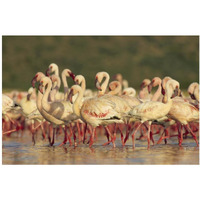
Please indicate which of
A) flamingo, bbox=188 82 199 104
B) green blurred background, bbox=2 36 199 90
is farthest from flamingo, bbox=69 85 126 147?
green blurred background, bbox=2 36 199 90

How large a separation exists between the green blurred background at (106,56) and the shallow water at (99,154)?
59609 millimetres

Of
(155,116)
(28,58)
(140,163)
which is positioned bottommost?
(140,163)

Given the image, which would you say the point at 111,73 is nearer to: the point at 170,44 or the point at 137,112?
the point at 170,44

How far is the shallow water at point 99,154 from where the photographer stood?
406 inches

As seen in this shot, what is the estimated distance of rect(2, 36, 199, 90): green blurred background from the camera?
75.8 meters

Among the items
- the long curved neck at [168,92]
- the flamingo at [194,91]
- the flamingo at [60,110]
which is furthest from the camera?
the flamingo at [194,91]

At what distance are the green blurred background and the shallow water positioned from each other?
59.6 meters

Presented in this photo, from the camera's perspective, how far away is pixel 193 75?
77688mm

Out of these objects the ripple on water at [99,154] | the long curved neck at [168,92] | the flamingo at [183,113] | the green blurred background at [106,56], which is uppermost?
the green blurred background at [106,56]

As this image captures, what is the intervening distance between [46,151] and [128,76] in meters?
64.4

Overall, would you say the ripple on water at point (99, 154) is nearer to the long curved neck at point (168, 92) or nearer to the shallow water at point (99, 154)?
the shallow water at point (99, 154)

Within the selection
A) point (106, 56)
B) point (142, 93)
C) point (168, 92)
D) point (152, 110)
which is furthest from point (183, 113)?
point (106, 56)

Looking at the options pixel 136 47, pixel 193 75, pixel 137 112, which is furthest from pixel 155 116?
pixel 136 47

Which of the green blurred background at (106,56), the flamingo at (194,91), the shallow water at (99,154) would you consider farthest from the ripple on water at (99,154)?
the green blurred background at (106,56)
